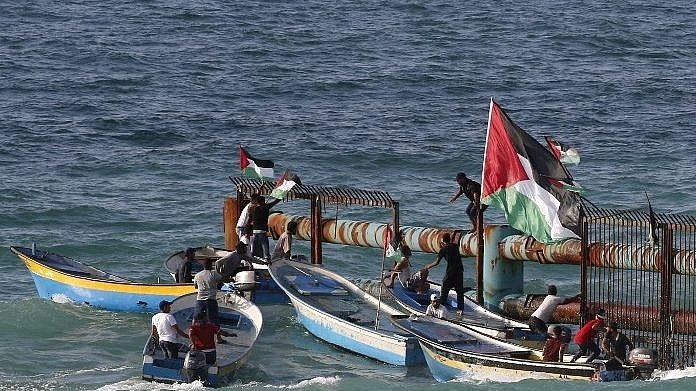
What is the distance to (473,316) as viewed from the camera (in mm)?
30172

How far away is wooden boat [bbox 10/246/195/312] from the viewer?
32.4 meters

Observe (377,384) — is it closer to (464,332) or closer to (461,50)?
(464,332)

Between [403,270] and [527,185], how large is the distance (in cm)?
571

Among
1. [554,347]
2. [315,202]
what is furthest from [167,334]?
[315,202]

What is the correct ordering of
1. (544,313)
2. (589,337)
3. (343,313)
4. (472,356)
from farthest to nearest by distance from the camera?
1. (343,313)
2. (544,313)
3. (589,337)
4. (472,356)

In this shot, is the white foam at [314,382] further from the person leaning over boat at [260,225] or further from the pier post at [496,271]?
the person leaning over boat at [260,225]

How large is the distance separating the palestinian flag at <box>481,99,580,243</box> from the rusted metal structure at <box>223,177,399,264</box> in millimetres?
4951

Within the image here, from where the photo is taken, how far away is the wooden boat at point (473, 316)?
28312 millimetres

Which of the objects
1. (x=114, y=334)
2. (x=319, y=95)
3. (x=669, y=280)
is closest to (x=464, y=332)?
(x=669, y=280)

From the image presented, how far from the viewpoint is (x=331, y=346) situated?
30375mm

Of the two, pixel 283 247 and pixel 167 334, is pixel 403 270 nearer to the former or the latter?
pixel 283 247

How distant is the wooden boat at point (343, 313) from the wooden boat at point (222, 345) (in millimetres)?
1170

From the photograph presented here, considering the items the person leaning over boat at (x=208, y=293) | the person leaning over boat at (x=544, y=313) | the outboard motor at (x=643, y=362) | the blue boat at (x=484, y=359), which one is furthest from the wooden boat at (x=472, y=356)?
the person leaning over boat at (x=208, y=293)

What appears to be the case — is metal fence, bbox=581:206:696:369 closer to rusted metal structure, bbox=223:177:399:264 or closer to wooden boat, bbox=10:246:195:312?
rusted metal structure, bbox=223:177:399:264
